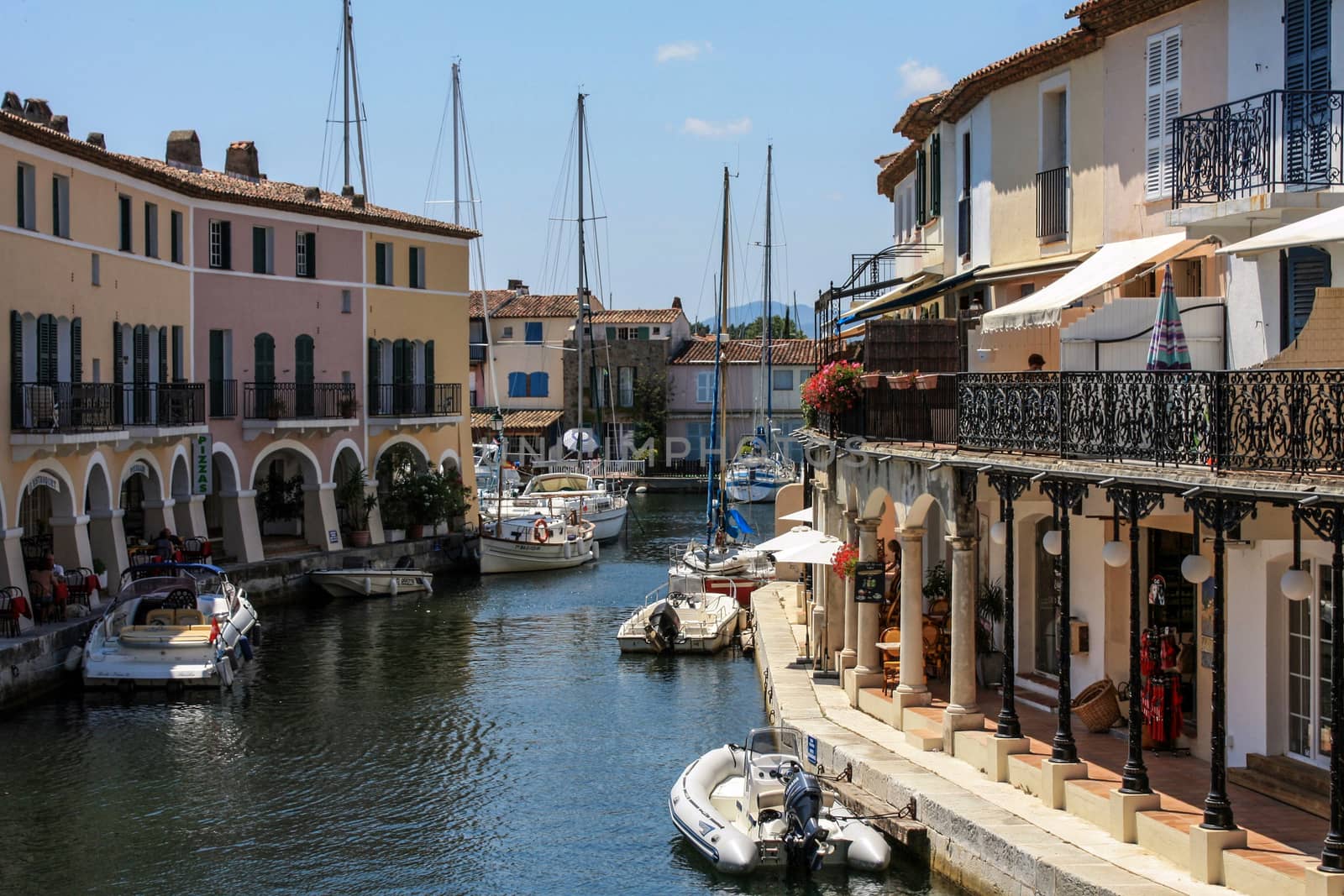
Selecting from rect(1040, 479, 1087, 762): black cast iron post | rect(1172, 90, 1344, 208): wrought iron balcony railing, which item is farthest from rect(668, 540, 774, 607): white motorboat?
rect(1040, 479, 1087, 762): black cast iron post

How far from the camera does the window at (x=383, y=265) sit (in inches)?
1943

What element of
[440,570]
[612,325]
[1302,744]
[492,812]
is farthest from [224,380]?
[612,325]

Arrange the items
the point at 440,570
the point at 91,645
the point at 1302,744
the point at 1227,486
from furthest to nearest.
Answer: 1. the point at 440,570
2. the point at 91,645
3. the point at 1302,744
4. the point at 1227,486

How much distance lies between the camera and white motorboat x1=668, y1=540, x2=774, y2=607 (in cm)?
3941

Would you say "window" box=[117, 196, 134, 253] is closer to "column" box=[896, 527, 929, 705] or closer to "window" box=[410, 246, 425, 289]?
"window" box=[410, 246, 425, 289]

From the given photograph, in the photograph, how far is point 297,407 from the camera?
4562cm

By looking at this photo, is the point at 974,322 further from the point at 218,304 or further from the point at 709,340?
the point at 709,340

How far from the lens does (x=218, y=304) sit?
43.4 m

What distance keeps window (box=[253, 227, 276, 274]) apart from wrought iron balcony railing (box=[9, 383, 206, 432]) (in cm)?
580

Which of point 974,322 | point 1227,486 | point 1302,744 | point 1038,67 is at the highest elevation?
point 1038,67

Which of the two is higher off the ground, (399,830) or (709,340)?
(709,340)

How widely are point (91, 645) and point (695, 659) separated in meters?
12.2

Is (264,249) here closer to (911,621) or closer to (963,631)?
(911,621)

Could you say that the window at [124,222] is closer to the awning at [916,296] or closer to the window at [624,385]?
the awning at [916,296]
